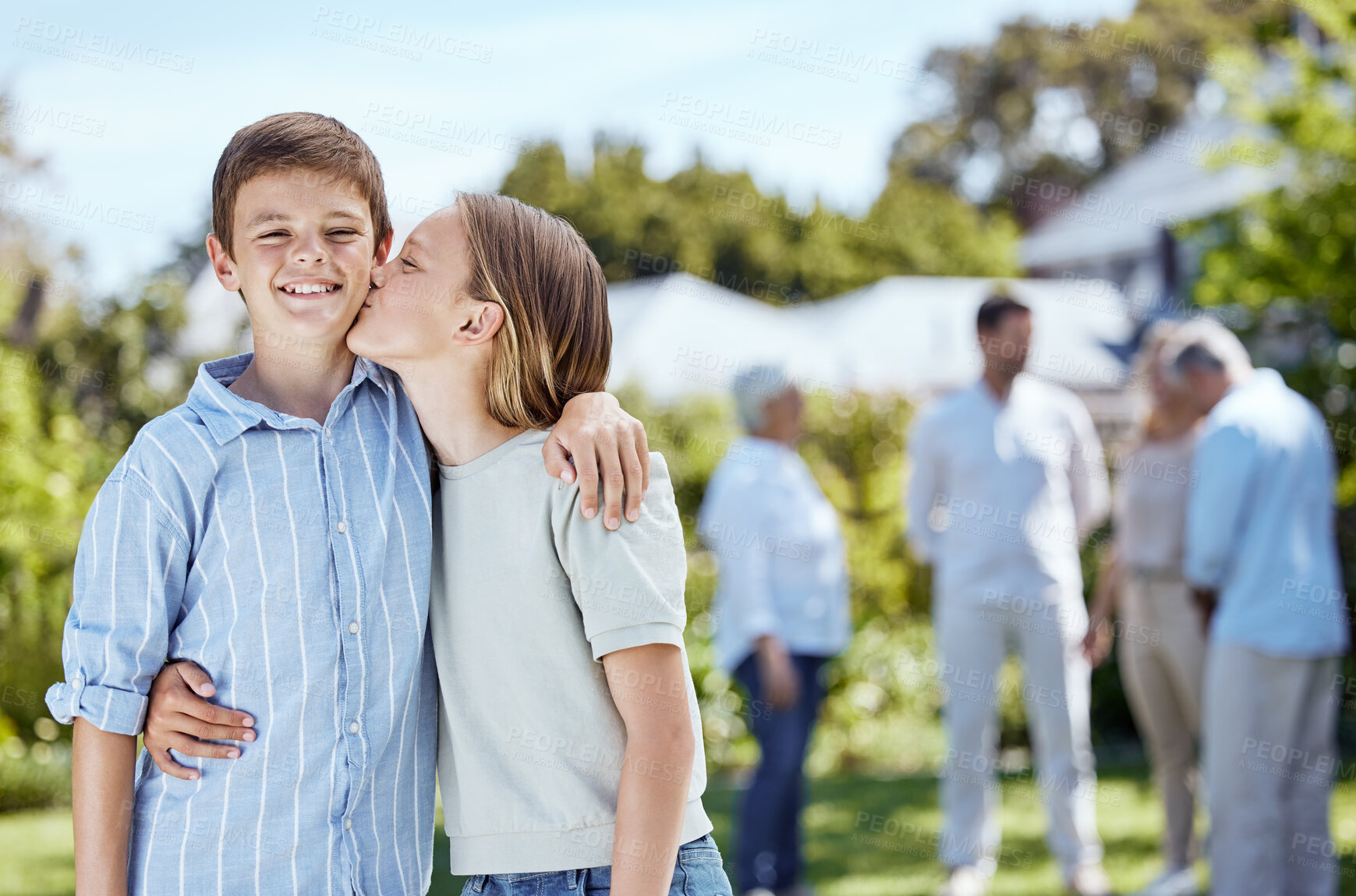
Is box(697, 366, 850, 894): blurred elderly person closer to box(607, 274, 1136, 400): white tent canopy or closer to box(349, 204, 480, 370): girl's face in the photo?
box(607, 274, 1136, 400): white tent canopy

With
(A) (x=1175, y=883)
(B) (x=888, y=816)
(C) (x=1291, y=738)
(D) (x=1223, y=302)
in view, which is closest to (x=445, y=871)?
(B) (x=888, y=816)

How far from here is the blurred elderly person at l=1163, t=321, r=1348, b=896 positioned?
4094 mm

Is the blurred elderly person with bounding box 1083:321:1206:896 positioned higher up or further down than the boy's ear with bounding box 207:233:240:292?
further down

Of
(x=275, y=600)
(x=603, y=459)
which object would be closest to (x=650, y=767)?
(x=603, y=459)

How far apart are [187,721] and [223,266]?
720mm

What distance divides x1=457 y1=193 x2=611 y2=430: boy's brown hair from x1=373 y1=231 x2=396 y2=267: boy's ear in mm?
189

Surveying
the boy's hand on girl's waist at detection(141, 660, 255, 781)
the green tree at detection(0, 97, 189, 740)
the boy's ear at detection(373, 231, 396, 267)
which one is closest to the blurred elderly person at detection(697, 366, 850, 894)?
the boy's ear at detection(373, 231, 396, 267)

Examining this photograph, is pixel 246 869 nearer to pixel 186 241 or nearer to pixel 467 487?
pixel 467 487

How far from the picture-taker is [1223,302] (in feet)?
24.7

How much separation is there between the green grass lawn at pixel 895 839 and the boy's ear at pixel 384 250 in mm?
3605

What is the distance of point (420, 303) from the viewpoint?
180cm

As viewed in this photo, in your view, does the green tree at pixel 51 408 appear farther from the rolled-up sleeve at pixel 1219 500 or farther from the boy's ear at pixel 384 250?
the rolled-up sleeve at pixel 1219 500

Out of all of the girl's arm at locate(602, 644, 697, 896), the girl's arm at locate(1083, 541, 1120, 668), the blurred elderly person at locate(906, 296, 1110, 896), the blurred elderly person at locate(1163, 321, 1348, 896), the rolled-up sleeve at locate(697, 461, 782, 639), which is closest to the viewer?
the girl's arm at locate(602, 644, 697, 896)

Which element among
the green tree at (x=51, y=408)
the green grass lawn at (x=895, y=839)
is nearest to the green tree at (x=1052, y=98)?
the green tree at (x=51, y=408)
